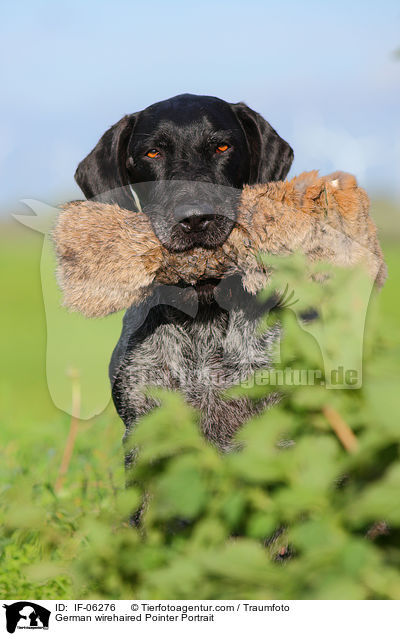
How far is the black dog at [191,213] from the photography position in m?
→ 3.57

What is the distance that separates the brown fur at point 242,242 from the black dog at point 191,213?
0.15 m

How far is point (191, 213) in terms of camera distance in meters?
3.50

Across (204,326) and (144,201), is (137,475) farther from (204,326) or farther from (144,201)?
(144,201)

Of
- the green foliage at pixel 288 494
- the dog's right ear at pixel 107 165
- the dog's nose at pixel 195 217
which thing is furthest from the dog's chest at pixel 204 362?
the green foliage at pixel 288 494

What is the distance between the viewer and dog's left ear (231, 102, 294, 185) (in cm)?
462

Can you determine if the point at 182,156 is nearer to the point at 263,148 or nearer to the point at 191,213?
the point at 263,148

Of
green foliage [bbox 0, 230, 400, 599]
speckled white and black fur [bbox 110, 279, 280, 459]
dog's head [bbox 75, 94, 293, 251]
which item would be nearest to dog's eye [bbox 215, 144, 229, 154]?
dog's head [bbox 75, 94, 293, 251]

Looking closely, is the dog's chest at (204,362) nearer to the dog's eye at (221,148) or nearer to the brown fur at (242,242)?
the brown fur at (242,242)

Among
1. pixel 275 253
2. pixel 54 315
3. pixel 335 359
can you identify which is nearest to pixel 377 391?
pixel 335 359
